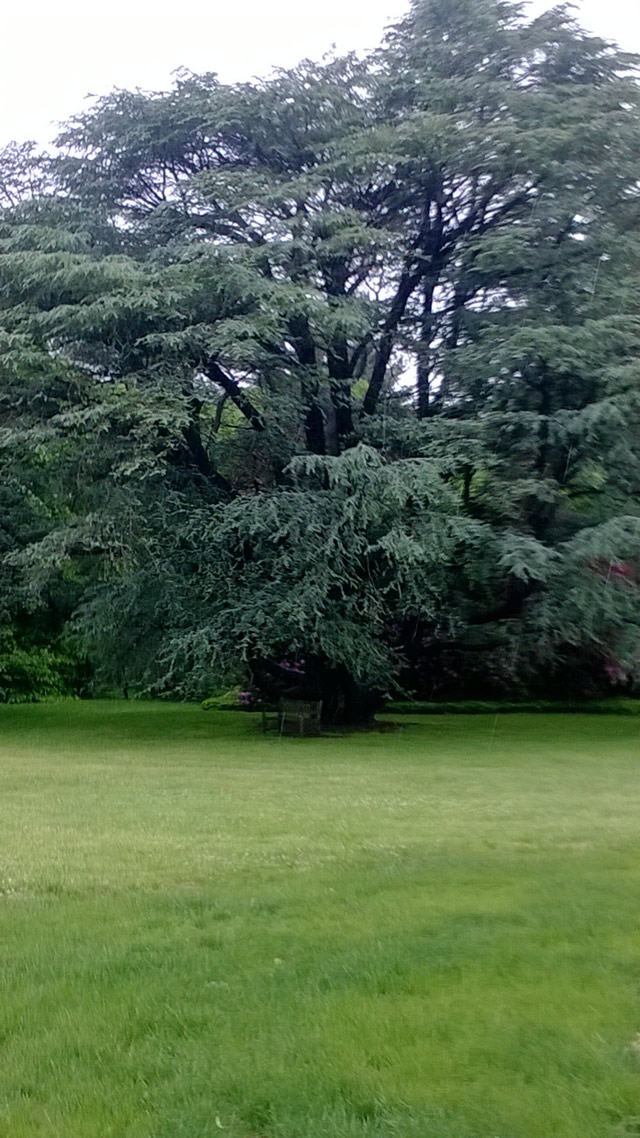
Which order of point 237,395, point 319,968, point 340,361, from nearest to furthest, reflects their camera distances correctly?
point 319,968 → point 237,395 → point 340,361

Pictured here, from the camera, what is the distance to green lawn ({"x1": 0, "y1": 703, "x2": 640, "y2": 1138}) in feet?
13.1

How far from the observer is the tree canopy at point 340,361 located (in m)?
19.6

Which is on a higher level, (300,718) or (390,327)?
(390,327)

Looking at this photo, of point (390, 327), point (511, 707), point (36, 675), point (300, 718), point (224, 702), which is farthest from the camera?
point (36, 675)

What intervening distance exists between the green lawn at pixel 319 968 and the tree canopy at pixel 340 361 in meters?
8.35

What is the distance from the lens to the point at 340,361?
22.9 meters

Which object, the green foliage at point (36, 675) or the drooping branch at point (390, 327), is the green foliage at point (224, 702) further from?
the drooping branch at point (390, 327)

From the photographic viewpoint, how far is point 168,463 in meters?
21.3

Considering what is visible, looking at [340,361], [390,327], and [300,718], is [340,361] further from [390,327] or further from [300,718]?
[300,718]

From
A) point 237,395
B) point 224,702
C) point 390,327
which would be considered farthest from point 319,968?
point 224,702

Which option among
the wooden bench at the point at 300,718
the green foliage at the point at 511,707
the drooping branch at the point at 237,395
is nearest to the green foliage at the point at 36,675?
the green foliage at the point at 511,707

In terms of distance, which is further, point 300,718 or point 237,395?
point 300,718

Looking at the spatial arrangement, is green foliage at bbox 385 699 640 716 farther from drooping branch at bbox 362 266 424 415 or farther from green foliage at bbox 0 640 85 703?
drooping branch at bbox 362 266 424 415

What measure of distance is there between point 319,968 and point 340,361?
1842 centimetres
